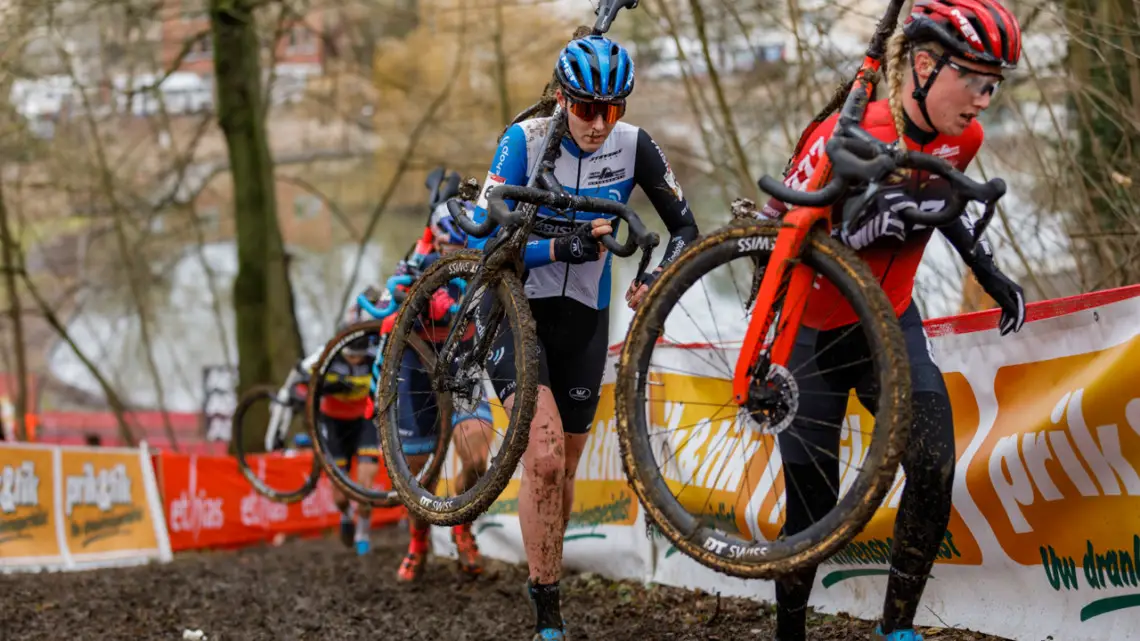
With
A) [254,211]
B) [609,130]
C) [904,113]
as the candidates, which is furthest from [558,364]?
[254,211]

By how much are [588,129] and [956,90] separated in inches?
61.6

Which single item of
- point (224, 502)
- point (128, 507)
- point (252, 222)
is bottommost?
point (224, 502)

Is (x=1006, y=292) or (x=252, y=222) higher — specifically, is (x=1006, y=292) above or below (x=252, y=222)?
below

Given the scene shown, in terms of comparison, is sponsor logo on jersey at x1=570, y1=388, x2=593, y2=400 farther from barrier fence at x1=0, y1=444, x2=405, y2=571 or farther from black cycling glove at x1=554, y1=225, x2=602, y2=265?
barrier fence at x1=0, y1=444, x2=405, y2=571

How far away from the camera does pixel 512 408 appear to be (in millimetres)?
4984

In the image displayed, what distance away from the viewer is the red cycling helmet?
4.11m

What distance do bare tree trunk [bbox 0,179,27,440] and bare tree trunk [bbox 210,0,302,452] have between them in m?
4.92

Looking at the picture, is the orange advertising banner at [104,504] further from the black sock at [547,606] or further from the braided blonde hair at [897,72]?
the braided blonde hair at [897,72]

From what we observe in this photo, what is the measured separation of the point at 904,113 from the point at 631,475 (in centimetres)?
156

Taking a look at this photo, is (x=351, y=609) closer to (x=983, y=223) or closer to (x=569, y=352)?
(x=569, y=352)

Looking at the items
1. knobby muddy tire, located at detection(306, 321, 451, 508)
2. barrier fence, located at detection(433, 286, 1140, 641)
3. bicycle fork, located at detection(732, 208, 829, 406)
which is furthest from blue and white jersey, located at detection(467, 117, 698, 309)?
knobby muddy tire, located at detection(306, 321, 451, 508)

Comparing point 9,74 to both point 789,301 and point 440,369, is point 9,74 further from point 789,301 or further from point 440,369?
point 789,301

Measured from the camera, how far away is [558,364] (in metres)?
5.57

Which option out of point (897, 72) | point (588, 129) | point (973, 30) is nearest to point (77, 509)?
point (588, 129)
